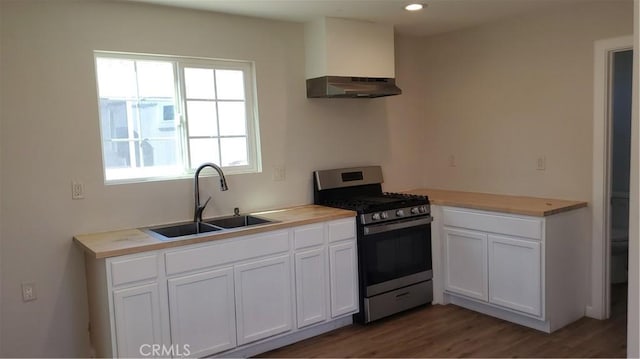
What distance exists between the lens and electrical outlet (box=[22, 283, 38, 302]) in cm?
283

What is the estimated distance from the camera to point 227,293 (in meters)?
2.97

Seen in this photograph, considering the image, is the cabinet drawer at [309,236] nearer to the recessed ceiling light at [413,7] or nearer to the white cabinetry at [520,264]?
the white cabinetry at [520,264]

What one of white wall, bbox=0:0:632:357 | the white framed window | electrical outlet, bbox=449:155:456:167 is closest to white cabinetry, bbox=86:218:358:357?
white wall, bbox=0:0:632:357

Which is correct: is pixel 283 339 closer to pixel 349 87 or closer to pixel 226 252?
pixel 226 252

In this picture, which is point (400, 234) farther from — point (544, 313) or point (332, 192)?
point (544, 313)

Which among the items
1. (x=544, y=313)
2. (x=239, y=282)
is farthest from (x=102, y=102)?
(x=544, y=313)

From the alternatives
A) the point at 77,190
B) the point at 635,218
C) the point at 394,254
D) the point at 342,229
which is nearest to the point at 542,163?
the point at 394,254

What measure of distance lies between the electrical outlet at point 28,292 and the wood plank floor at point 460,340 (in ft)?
4.63

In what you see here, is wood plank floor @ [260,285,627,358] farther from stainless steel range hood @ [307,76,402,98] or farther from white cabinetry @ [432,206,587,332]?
stainless steel range hood @ [307,76,402,98]

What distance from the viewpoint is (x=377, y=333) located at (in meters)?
3.46

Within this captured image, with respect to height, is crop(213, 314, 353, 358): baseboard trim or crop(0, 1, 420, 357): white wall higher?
crop(0, 1, 420, 357): white wall

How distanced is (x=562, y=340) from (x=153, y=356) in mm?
2556

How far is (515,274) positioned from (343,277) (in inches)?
47.1

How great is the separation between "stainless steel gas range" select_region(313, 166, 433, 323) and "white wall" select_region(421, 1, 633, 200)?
77cm
